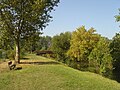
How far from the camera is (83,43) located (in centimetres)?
5519

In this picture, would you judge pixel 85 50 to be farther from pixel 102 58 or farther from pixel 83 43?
pixel 102 58

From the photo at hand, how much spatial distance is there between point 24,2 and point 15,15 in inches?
64.8

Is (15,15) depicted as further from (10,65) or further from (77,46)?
(77,46)

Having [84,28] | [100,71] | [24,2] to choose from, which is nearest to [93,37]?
[84,28]

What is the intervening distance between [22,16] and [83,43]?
29.1 meters

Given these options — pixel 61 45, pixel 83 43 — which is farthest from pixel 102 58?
pixel 61 45

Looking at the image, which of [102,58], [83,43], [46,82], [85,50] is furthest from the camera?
[83,43]

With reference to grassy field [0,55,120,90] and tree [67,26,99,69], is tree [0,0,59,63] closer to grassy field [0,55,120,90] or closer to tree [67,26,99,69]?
grassy field [0,55,120,90]

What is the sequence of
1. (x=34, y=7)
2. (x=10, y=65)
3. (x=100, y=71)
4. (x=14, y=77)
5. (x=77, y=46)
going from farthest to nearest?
(x=77, y=46), (x=100, y=71), (x=34, y=7), (x=10, y=65), (x=14, y=77)

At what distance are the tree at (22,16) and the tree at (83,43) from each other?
26559 mm

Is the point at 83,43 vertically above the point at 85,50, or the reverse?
the point at 83,43

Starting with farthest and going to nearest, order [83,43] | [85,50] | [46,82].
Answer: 1. [83,43]
2. [85,50]
3. [46,82]

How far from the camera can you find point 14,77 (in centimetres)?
1912

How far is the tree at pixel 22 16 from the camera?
2747 cm
